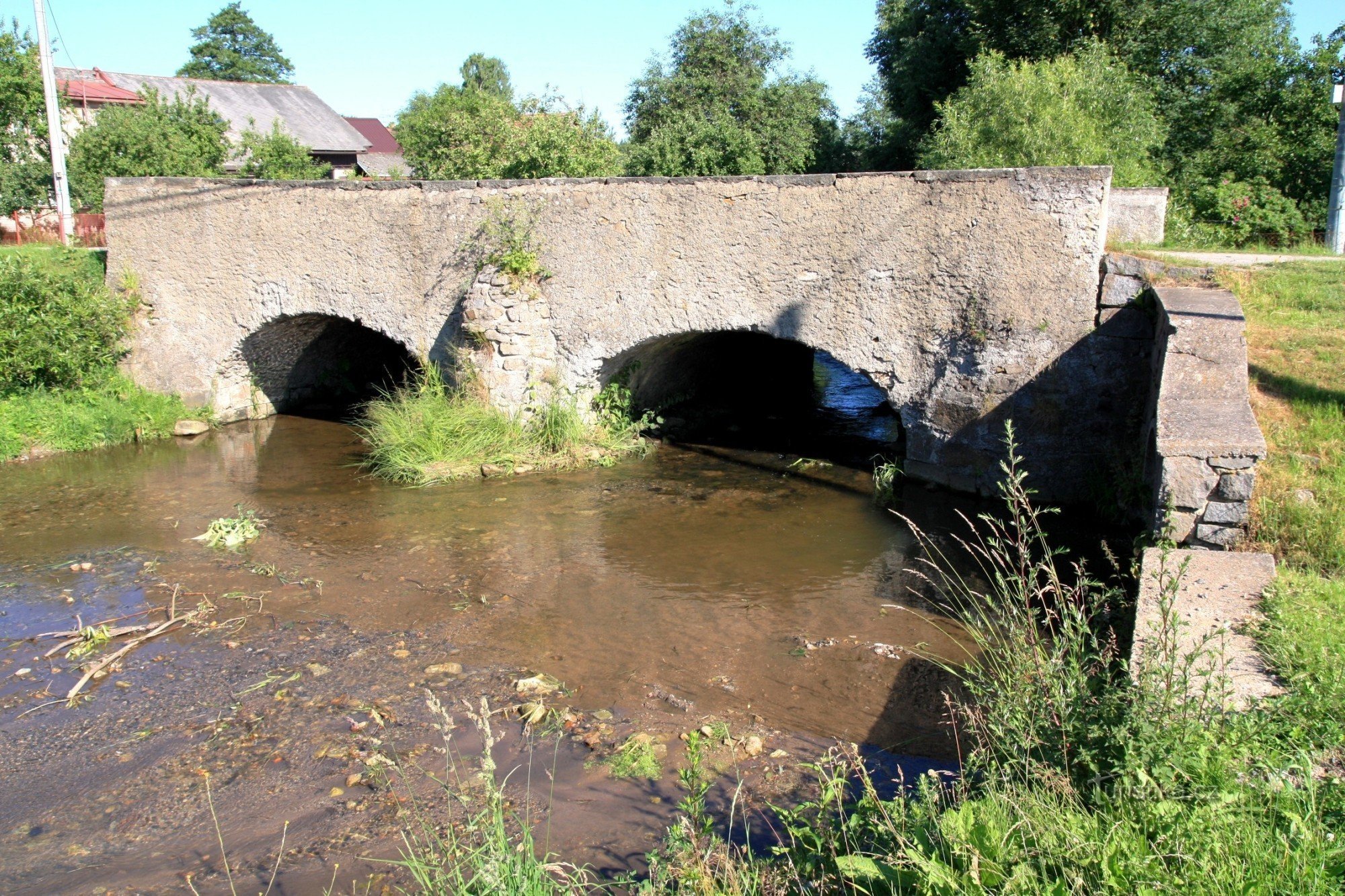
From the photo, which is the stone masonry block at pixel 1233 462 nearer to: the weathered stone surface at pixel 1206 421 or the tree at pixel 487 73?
the weathered stone surface at pixel 1206 421

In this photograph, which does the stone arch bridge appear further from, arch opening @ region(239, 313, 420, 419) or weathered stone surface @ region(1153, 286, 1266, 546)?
weathered stone surface @ region(1153, 286, 1266, 546)

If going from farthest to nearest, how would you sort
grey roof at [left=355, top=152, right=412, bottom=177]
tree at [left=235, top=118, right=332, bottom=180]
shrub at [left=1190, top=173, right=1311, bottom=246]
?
grey roof at [left=355, top=152, right=412, bottom=177], tree at [left=235, top=118, right=332, bottom=180], shrub at [left=1190, top=173, right=1311, bottom=246]

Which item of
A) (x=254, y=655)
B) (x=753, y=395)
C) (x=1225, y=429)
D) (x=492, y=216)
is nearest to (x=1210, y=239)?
(x=753, y=395)

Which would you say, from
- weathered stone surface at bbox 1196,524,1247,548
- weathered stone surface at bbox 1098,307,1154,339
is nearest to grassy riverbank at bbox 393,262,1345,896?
weathered stone surface at bbox 1196,524,1247,548

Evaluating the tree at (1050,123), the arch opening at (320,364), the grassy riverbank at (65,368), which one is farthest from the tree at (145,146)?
the tree at (1050,123)

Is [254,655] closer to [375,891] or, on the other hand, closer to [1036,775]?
[375,891]

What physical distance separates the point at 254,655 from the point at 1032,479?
5.82 meters

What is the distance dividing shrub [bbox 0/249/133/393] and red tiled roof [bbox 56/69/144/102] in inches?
792

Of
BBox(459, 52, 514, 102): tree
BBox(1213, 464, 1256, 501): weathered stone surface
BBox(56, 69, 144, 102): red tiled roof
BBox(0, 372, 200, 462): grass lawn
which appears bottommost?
BBox(0, 372, 200, 462): grass lawn

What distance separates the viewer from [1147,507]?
243 inches

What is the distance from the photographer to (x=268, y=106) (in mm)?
33406

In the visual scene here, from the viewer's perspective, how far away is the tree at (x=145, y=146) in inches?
552

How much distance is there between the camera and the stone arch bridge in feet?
24.4

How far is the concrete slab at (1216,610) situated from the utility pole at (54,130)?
49.9 ft
